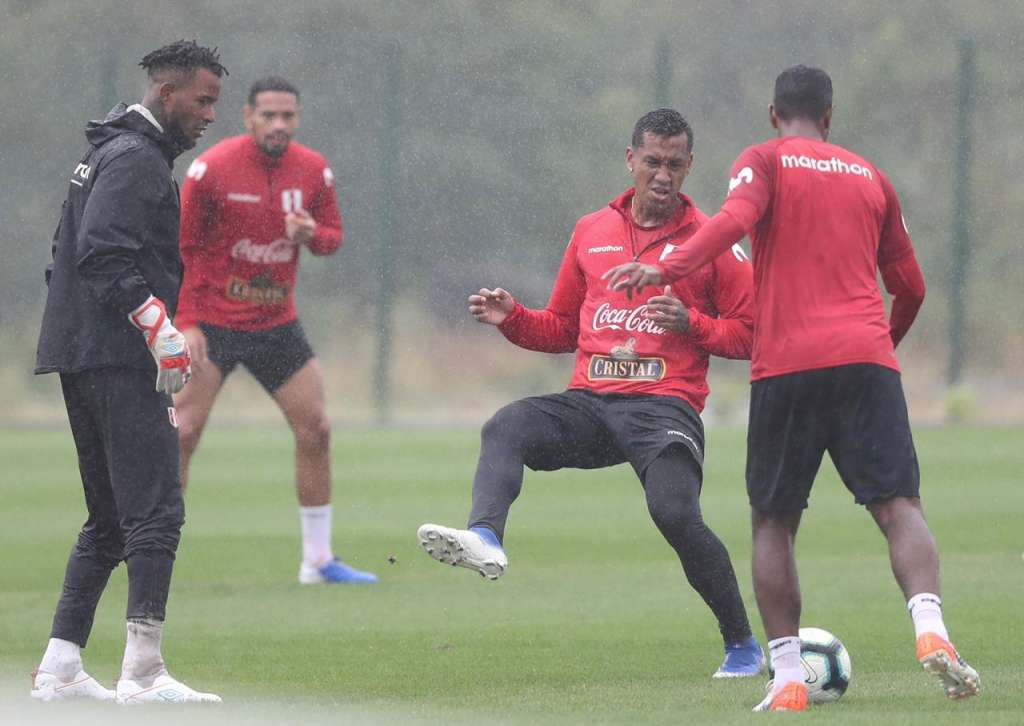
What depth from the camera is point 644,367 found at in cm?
703

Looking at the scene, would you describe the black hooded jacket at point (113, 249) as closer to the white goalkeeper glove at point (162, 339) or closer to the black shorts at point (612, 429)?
the white goalkeeper glove at point (162, 339)

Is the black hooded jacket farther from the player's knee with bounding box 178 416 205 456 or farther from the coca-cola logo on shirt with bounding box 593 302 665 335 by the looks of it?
the player's knee with bounding box 178 416 205 456

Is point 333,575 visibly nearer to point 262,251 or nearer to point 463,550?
point 262,251

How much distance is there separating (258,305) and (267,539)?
2.55m

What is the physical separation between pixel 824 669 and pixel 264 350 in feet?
14.4

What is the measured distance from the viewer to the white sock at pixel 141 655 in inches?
246

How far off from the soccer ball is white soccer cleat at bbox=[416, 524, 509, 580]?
978 millimetres

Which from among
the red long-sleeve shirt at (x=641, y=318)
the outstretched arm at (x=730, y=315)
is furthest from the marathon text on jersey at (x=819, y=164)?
the red long-sleeve shirt at (x=641, y=318)

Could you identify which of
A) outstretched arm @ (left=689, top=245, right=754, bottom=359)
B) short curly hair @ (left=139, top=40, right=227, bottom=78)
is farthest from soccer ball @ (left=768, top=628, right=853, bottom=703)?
short curly hair @ (left=139, top=40, right=227, bottom=78)

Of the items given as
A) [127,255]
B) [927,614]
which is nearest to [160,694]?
[127,255]

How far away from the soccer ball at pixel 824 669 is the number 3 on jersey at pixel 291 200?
4625 millimetres

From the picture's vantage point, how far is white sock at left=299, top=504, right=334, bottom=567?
9.96m

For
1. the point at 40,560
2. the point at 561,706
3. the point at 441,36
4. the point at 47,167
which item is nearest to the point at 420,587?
the point at 40,560

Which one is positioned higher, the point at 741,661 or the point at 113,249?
the point at 113,249
